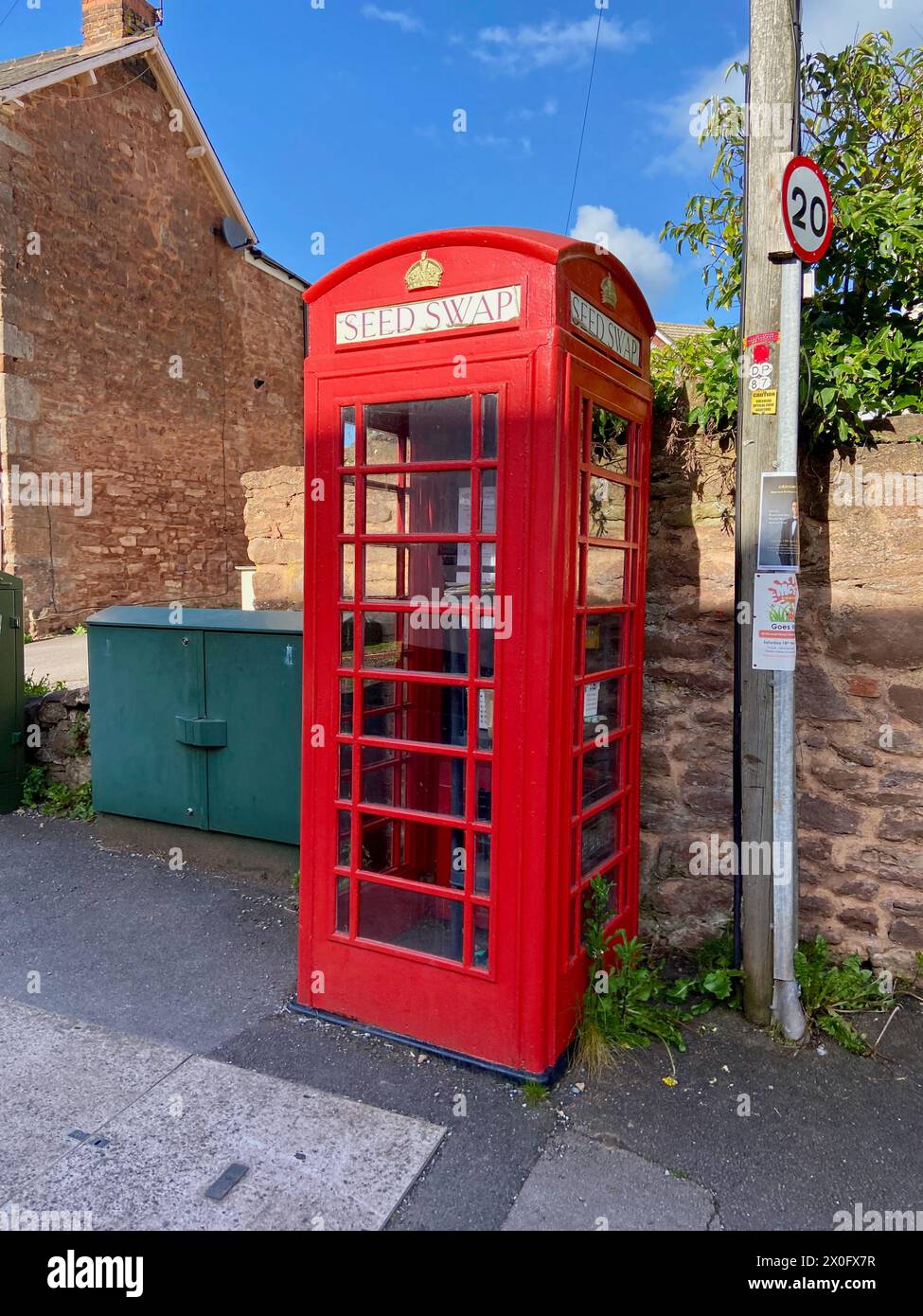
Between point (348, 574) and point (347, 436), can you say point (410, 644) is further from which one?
point (347, 436)

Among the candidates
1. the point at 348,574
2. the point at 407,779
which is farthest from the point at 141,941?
the point at 348,574

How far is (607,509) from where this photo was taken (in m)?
3.64

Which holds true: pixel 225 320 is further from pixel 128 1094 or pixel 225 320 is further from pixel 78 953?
pixel 128 1094

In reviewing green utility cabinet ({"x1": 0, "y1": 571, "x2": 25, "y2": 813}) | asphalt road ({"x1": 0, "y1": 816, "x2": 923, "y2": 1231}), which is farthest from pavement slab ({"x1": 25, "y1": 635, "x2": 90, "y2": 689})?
asphalt road ({"x1": 0, "y1": 816, "x2": 923, "y2": 1231})

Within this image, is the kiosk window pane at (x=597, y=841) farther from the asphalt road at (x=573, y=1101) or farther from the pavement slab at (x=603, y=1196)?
the pavement slab at (x=603, y=1196)

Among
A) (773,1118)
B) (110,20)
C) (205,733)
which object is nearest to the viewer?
(773,1118)

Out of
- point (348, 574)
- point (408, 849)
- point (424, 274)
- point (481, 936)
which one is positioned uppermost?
point (424, 274)

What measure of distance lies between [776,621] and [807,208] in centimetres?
146

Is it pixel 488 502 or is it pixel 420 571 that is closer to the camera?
pixel 488 502

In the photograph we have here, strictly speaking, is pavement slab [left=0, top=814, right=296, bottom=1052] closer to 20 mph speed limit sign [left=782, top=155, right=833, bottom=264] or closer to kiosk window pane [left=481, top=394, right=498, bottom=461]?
kiosk window pane [left=481, top=394, right=498, bottom=461]

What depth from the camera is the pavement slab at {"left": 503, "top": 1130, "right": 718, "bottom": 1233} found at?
7.73 ft

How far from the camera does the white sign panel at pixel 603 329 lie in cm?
288

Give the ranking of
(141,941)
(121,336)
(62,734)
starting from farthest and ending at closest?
(121,336) < (62,734) < (141,941)

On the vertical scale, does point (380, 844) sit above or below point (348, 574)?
below
